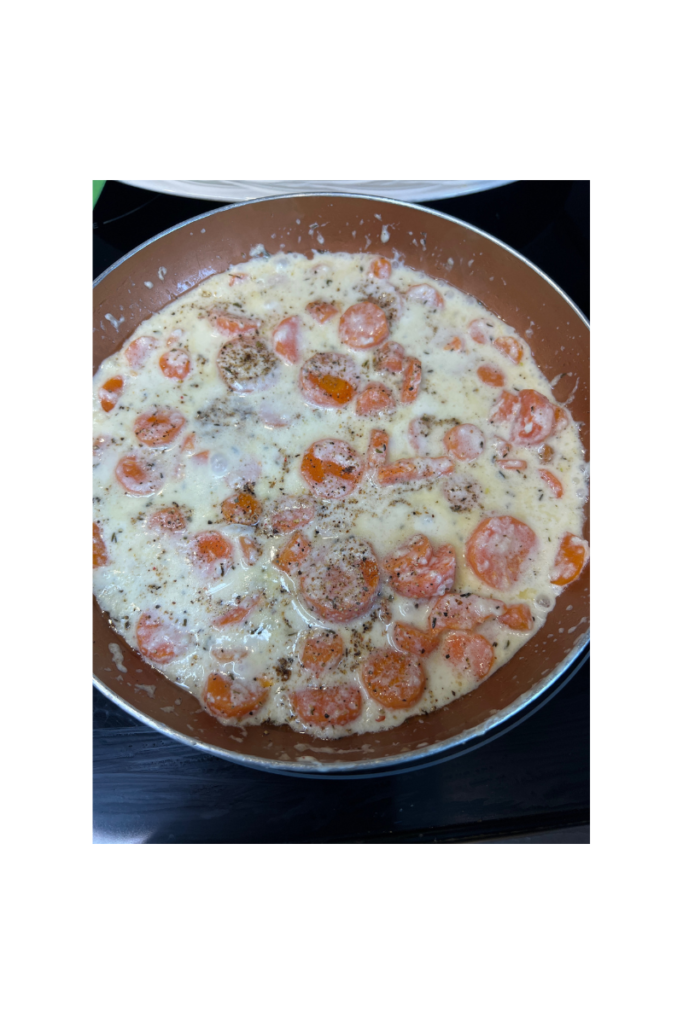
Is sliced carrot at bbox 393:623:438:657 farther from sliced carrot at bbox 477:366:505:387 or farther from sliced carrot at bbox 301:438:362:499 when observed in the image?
sliced carrot at bbox 477:366:505:387

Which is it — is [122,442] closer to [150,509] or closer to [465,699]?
[150,509]

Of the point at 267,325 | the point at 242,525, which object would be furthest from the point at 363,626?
the point at 267,325

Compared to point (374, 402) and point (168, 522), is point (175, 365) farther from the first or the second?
point (374, 402)

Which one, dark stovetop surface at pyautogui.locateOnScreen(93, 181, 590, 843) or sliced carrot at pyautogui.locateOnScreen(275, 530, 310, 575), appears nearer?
dark stovetop surface at pyautogui.locateOnScreen(93, 181, 590, 843)

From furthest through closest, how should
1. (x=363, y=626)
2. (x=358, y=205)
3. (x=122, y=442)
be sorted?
1. (x=358, y=205)
2. (x=122, y=442)
3. (x=363, y=626)

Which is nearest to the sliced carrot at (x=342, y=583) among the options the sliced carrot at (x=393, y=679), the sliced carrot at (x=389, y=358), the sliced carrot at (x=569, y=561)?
the sliced carrot at (x=393, y=679)

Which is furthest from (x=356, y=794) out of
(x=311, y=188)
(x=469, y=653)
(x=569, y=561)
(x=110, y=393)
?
(x=311, y=188)

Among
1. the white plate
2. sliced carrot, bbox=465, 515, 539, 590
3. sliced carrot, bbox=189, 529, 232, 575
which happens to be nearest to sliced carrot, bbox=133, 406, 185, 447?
sliced carrot, bbox=189, 529, 232, 575

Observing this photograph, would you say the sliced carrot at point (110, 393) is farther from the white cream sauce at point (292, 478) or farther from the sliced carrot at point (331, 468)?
the sliced carrot at point (331, 468)
